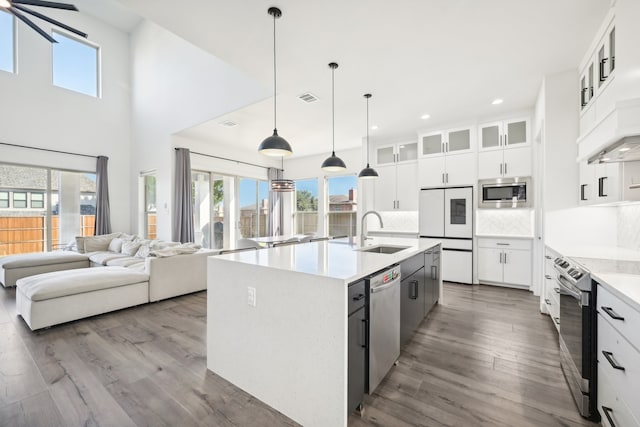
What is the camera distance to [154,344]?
257cm

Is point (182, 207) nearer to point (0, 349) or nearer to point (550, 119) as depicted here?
point (0, 349)

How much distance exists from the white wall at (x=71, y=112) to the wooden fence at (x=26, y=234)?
111 cm

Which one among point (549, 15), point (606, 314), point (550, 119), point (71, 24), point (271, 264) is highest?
point (71, 24)

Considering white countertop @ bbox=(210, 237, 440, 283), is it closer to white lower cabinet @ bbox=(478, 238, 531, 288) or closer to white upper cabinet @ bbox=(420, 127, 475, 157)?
white lower cabinet @ bbox=(478, 238, 531, 288)

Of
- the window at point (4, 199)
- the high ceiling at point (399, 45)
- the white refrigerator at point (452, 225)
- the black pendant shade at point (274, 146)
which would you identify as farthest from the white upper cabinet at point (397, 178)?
the window at point (4, 199)

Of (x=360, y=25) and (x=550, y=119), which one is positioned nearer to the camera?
(x=360, y=25)

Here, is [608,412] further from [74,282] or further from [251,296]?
[74,282]

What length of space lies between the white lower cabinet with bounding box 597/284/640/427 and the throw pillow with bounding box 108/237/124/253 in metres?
7.10

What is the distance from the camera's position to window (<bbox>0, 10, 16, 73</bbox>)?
18.1 ft

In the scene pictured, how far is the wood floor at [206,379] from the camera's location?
1.63m

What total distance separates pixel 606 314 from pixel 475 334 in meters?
1.50

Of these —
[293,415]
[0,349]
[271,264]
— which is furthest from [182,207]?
[293,415]

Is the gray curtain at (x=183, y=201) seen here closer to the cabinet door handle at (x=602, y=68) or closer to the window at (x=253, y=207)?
the window at (x=253, y=207)

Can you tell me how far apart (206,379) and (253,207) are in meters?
Answer: 6.23
